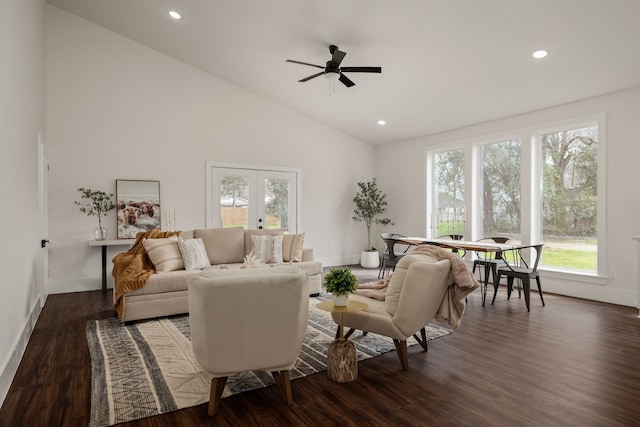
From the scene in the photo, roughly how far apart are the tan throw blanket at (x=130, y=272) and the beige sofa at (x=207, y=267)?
6 cm

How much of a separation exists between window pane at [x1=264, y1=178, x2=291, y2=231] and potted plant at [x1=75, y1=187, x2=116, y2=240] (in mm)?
2727

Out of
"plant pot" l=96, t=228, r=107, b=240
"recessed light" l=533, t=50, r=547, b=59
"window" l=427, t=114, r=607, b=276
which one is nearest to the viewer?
"recessed light" l=533, t=50, r=547, b=59

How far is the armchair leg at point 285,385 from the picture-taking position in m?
2.31

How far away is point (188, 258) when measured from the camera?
4617mm

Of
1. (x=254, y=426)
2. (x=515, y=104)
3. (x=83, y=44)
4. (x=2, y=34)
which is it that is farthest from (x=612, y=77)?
(x=83, y=44)

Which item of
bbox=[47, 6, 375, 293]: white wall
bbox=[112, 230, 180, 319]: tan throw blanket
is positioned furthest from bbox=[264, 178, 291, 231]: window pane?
bbox=[112, 230, 180, 319]: tan throw blanket

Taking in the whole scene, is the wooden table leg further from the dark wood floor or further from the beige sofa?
the beige sofa

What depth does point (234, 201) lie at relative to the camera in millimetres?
7004

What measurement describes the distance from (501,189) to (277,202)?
13.6ft

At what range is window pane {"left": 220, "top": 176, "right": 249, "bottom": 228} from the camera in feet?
22.5

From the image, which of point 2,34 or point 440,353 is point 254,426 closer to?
point 440,353

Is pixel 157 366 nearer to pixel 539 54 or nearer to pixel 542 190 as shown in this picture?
pixel 539 54

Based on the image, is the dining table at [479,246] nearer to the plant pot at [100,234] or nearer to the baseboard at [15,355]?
the plant pot at [100,234]

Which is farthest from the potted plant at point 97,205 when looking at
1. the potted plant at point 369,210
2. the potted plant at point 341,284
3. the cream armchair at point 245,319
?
the potted plant at point 369,210
